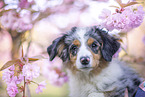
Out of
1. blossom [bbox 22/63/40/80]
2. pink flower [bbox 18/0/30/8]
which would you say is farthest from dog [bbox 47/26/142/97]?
pink flower [bbox 18/0/30/8]

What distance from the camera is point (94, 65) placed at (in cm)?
168

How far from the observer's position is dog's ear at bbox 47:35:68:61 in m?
1.88

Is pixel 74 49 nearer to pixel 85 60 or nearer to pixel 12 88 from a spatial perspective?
pixel 85 60

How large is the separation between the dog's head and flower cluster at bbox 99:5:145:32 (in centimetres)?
19

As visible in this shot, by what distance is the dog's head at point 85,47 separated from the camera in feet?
5.39

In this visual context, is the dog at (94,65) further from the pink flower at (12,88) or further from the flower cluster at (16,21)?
the flower cluster at (16,21)

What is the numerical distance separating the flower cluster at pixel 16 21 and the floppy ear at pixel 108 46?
1152 millimetres

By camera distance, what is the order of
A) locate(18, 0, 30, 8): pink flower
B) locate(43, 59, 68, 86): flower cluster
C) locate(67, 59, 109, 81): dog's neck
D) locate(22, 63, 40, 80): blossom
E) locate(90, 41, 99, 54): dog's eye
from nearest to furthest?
locate(22, 63, 40, 80): blossom < locate(90, 41, 99, 54): dog's eye < locate(67, 59, 109, 81): dog's neck < locate(18, 0, 30, 8): pink flower < locate(43, 59, 68, 86): flower cluster

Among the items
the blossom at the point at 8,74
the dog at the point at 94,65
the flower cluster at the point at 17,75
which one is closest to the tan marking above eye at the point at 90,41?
the dog at the point at 94,65

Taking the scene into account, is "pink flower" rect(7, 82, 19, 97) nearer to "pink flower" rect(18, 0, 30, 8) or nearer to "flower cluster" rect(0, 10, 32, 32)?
"flower cluster" rect(0, 10, 32, 32)

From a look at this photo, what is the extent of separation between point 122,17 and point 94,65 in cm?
53

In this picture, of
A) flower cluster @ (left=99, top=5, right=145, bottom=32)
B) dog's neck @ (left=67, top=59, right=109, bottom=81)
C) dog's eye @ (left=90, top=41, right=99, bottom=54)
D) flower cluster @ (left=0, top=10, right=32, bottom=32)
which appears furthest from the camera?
flower cluster @ (left=0, top=10, right=32, bottom=32)

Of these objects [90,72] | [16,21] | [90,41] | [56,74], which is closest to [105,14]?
[90,41]

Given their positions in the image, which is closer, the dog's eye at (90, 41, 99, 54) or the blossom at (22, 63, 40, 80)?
the blossom at (22, 63, 40, 80)
